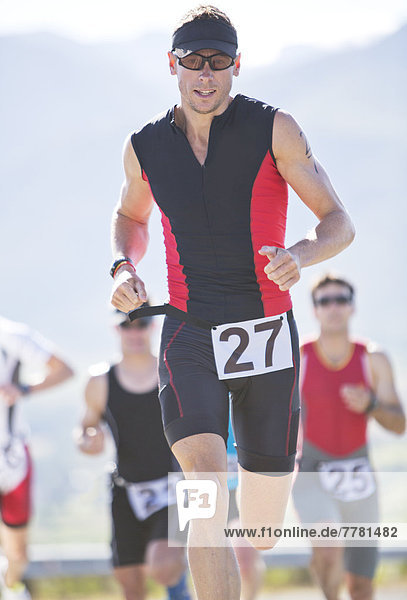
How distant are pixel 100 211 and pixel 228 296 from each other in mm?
10468

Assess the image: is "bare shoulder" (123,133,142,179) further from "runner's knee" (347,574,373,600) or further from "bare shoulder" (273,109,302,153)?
"runner's knee" (347,574,373,600)

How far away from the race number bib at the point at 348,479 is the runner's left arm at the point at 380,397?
347 millimetres

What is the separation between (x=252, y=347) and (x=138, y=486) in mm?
2387

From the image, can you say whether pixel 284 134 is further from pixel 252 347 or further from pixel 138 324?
pixel 138 324

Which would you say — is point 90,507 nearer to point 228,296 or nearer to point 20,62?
point 20,62

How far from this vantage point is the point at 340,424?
6.35 metres

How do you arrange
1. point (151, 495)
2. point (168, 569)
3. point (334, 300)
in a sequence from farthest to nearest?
point (334, 300) → point (151, 495) → point (168, 569)

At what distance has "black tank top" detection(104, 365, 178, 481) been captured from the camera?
5.90m

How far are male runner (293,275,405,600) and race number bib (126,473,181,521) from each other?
3.04 ft

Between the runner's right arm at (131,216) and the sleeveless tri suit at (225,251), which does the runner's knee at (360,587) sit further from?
the runner's right arm at (131,216)

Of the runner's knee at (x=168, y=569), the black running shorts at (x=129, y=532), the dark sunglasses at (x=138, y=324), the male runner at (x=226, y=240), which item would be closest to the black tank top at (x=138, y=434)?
the black running shorts at (x=129, y=532)

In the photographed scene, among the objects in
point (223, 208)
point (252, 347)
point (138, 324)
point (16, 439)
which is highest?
point (223, 208)

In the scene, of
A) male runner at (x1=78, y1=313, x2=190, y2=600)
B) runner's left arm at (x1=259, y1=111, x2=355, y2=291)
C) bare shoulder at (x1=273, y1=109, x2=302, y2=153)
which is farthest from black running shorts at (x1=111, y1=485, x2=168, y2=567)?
bare shoulder at (x1=273, y1=109, x2=302, y2=153)

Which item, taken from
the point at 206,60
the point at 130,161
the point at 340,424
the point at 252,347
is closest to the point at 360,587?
the point at 340,424
